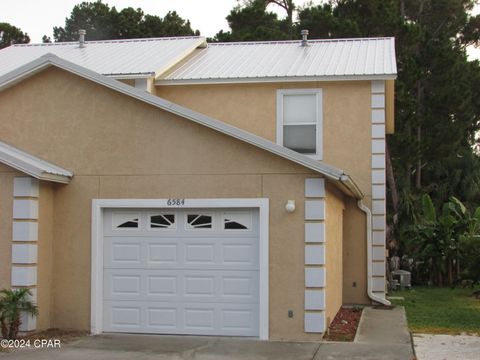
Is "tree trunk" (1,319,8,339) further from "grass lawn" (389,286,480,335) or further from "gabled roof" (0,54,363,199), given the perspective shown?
"grass lawn" (389,286,480,335)

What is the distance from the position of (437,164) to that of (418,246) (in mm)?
15209

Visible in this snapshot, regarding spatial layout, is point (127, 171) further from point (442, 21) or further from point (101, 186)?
point (442, 21)

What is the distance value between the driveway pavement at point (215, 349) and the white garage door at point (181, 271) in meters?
0.31

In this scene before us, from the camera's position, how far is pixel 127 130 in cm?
1250

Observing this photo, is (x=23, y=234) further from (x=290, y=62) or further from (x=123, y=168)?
(x=290, y=62)

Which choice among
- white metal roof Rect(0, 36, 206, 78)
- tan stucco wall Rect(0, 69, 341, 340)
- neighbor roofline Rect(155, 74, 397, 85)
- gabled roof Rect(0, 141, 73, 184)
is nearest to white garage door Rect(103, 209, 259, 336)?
tan stucco wall Rect(0, 69, 341, 340)

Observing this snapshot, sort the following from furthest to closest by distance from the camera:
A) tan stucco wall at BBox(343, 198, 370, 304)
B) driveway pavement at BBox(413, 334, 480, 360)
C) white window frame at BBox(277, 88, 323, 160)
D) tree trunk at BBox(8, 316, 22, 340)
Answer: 1. tan stucco wall at BBox(343, 198, 370, 304)
2. white window frame at BBox(277, 88, 323, 160)
3. tree trunk at BBox(8, 316, 22, 340)
4. driveway pavement at BBox(413, 334, 480, 360)

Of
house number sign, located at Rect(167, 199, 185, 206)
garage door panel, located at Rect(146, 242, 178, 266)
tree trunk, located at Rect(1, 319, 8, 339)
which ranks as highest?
house number sign, located at Rect(167, 199, 185, 206)

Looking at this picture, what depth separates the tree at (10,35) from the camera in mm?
40812

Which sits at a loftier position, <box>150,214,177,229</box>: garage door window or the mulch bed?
<box>150,214,177,229</box>: garage door window

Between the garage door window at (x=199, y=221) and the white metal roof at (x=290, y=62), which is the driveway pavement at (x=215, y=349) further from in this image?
the white metal roof at (x=290, y=62)

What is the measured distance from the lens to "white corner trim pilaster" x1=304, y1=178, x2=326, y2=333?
1157cm

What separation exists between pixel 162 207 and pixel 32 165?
229 centimetres

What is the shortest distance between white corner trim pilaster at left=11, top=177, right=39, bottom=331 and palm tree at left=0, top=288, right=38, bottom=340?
29 cm
